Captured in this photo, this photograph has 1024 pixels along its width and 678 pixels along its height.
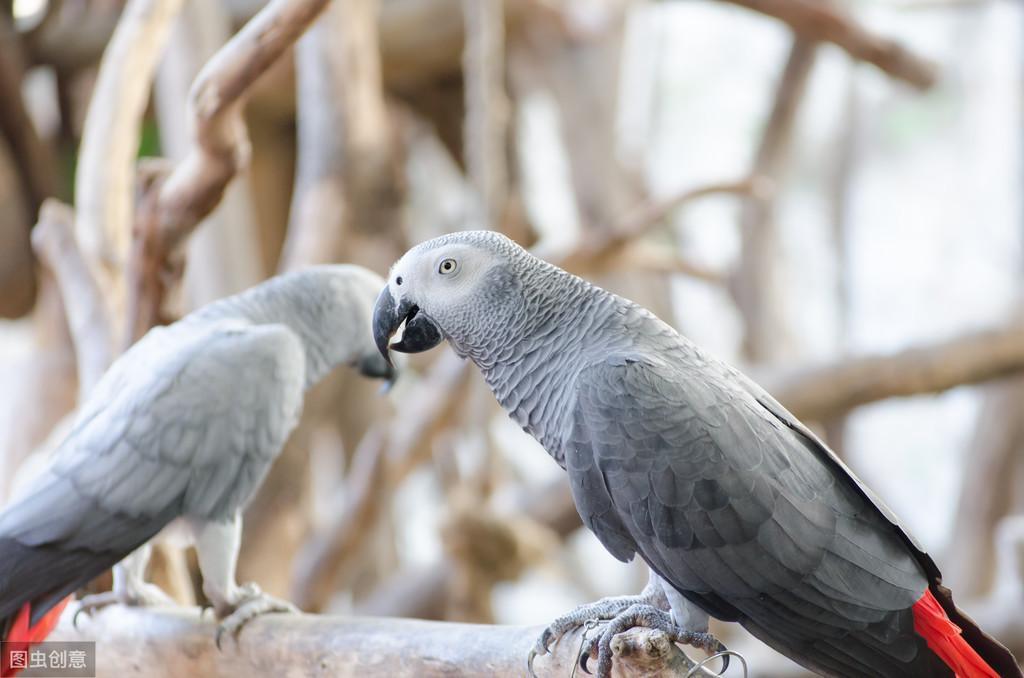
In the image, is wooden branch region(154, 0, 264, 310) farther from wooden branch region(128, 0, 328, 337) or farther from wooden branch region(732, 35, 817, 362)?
wooden branch region(732, 35, 817, 362)

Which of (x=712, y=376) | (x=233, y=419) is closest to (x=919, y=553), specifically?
(x=712, y=376)

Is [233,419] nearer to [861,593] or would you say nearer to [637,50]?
[861,593]

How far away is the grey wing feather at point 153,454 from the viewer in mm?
1167

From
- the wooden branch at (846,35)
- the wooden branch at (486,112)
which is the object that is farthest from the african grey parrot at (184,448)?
the wooden branch at (846,35)

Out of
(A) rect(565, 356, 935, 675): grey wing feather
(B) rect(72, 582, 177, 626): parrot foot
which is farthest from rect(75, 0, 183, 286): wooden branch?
(A) rect(565, 356, 935, 675): grey wing feather

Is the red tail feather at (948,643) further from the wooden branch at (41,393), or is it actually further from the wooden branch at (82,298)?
the wooden branch at (41,393)

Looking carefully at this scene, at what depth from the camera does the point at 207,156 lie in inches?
55.3

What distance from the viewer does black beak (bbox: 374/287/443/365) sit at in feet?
3.69

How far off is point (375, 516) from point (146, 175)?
3.58 ft

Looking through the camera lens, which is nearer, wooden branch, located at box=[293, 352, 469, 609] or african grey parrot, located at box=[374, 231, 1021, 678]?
african grey parrot, located at box=[374, 231, 1021, 678]

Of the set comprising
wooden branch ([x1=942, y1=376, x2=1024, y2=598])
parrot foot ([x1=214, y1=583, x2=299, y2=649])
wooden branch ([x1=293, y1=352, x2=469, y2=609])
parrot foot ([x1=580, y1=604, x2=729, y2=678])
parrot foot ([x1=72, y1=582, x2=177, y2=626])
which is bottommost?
wooden branch ([x1=942, y1=376, x2=1024, y2=598])

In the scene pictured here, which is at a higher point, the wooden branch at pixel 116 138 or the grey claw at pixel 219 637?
the wooden branch at pixel 116 138

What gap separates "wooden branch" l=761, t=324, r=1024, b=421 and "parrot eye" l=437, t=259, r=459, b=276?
5.23 feet

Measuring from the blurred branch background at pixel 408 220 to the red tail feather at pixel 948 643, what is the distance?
3.38 ft
